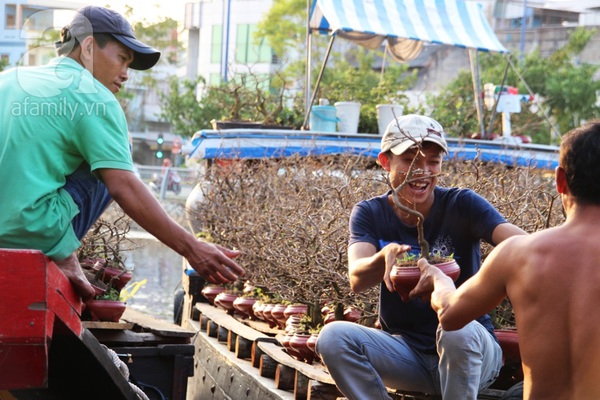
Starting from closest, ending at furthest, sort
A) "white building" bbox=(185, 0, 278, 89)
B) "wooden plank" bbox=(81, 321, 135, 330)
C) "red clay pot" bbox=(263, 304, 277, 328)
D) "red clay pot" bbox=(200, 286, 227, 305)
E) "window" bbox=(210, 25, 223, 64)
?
"wooden plank" bbox=(81, 321, 135, 330), "red clay pot" bbox=(263, 304, 277, 328), "red clay pot" bbox=(200, 286, 227, 305), "white building" bbox=(185, 0, 278, 89), "window" bbox=(210, 25, 223, 64)

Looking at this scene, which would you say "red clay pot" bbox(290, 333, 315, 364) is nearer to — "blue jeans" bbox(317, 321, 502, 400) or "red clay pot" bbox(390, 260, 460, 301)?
"blue jeans" bbox(317, 321, 502, 400)

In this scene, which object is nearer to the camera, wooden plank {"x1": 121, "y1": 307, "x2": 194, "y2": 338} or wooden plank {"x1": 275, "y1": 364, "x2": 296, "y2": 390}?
wooden plank {"x1": 275, "y1": 364, "x2": 296, "y2": 390}

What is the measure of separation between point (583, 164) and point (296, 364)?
9.42 feet

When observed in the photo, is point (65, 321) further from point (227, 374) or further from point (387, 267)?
point (227, 374)

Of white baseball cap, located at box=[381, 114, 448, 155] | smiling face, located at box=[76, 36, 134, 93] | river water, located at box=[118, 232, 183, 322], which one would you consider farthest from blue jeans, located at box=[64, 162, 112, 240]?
river water, located at box=[118, 232, 183, 322]

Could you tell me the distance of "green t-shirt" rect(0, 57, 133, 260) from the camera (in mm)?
3918

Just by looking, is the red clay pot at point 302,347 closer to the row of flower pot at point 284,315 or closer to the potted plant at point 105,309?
the row of flower pot at point 284,315

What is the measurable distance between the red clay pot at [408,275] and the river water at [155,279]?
22.8ft

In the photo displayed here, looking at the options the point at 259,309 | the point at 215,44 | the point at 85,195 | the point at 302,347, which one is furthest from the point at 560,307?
the point at 215,44

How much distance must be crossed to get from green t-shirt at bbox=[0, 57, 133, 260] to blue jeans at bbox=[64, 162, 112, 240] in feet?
0.15

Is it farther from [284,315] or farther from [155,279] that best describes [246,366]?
[155,279]

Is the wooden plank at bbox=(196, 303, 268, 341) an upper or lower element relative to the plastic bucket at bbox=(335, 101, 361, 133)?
lower

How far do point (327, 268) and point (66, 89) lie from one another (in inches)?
104

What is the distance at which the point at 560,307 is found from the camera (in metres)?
3.12
